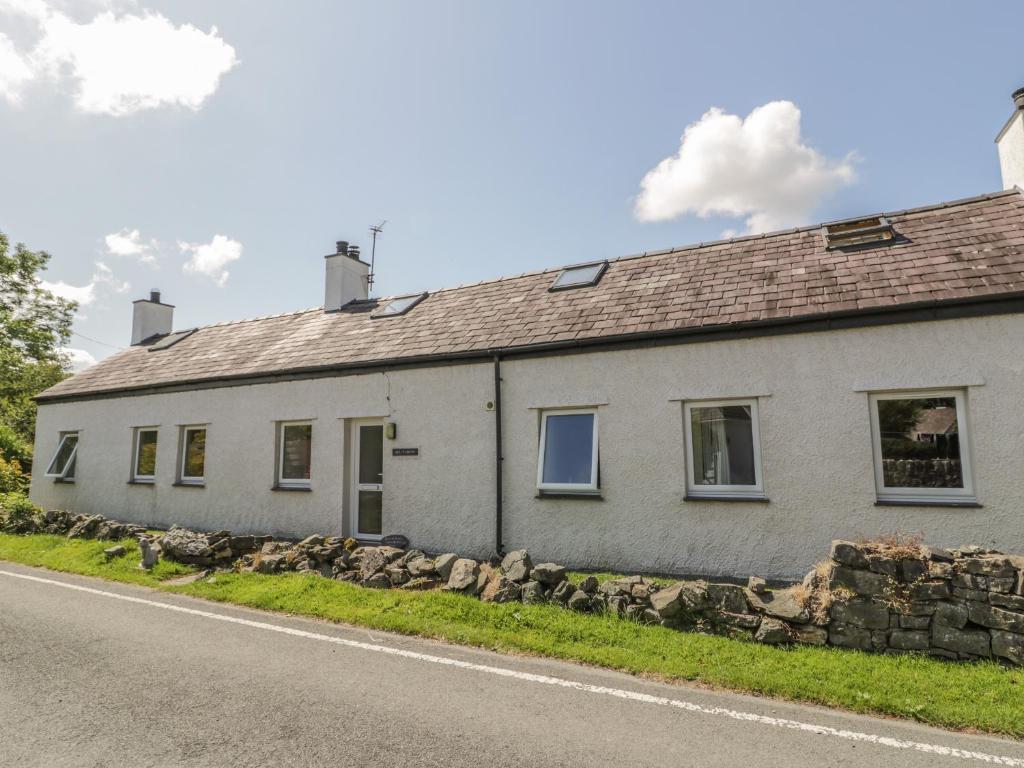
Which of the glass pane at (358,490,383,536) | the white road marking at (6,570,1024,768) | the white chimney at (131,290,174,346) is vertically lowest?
the white road marking at (6,570,1024,768)

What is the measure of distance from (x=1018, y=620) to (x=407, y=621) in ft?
19.2

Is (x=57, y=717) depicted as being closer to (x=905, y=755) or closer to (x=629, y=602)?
(x=629, y=602)

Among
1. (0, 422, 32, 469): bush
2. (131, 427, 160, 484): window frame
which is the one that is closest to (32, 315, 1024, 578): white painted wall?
(131, 427, 160, 484): window frame

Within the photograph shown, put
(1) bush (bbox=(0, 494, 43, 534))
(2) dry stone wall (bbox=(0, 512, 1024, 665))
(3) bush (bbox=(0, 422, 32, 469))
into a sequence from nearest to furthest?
(2) dry stone wall (bbox=(0, 512, 1024, 665)) → (1) bush (bbox=(0, 494, 43, 534)) → (3) bush (bbox=(0, 422, 32, 469))

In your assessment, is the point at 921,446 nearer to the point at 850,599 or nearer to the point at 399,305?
the point at 850,599

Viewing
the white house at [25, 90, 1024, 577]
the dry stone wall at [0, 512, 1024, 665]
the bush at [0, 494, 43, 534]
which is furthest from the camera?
the bush at [0, 494, 43, 534]

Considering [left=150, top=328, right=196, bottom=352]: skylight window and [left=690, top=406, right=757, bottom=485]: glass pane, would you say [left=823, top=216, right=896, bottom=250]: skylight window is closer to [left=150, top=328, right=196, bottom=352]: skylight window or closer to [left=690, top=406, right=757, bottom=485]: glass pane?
[left=690, top=406, right=757, bottom=485]: glass pane

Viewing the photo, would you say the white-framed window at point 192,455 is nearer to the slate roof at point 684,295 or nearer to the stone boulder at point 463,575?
the slate roof at point 684,295

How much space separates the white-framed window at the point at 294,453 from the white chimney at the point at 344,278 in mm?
4502

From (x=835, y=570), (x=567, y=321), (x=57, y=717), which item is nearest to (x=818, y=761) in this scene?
(x=835, y=570)

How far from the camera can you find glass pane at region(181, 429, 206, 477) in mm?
13874

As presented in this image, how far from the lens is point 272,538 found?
11.5m

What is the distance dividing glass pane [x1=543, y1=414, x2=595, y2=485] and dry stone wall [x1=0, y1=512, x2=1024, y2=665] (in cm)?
201

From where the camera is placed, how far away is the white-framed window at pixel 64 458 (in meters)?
16.5
